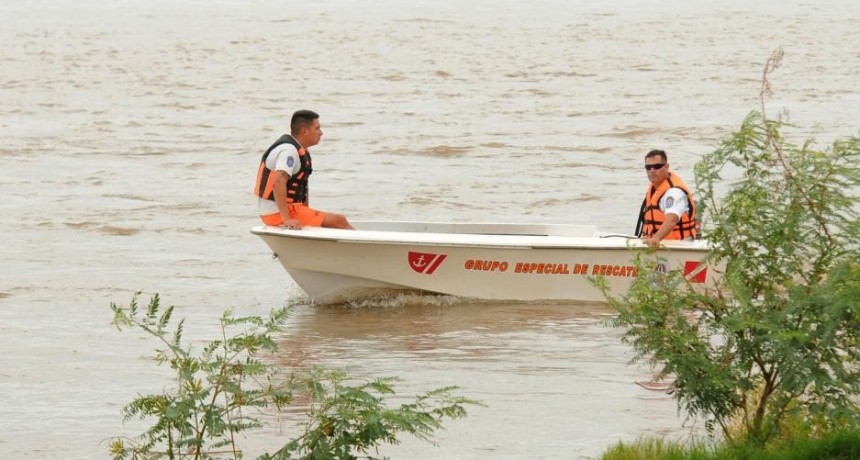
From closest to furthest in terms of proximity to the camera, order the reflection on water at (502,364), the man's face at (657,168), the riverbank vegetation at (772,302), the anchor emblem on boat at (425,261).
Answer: the riverbank vegetation at (772,302), the reflection on water at (502,364), the man's face at (657,168), the anchor emblem on boat at (425,261)

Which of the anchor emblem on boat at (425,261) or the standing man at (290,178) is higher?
the standing man at (290,178)

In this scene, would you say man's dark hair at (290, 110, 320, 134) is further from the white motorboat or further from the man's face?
the man's face

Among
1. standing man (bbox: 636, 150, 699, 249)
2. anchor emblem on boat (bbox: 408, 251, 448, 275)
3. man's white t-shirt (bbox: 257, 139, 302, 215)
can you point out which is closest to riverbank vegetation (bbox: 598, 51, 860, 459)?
standing man (bbox: 636, 150, 699, 249)

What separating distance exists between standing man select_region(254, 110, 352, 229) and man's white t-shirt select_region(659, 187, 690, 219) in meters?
2.57

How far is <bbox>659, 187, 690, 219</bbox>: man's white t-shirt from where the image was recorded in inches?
469

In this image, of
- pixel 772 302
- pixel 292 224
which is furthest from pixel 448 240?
pixel 772 302

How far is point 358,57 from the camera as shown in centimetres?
3269

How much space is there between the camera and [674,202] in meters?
11.9

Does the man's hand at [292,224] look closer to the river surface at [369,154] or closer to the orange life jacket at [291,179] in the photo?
the orange life jacket at [291,179]

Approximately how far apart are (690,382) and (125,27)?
32.1 meters

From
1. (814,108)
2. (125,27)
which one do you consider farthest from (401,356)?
(125,27)

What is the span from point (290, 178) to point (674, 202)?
9.28 ft

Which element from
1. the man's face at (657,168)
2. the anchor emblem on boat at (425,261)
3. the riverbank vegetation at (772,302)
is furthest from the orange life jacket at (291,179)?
the riverbank vegetation at (772,302)

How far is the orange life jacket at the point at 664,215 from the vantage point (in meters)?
12.0
